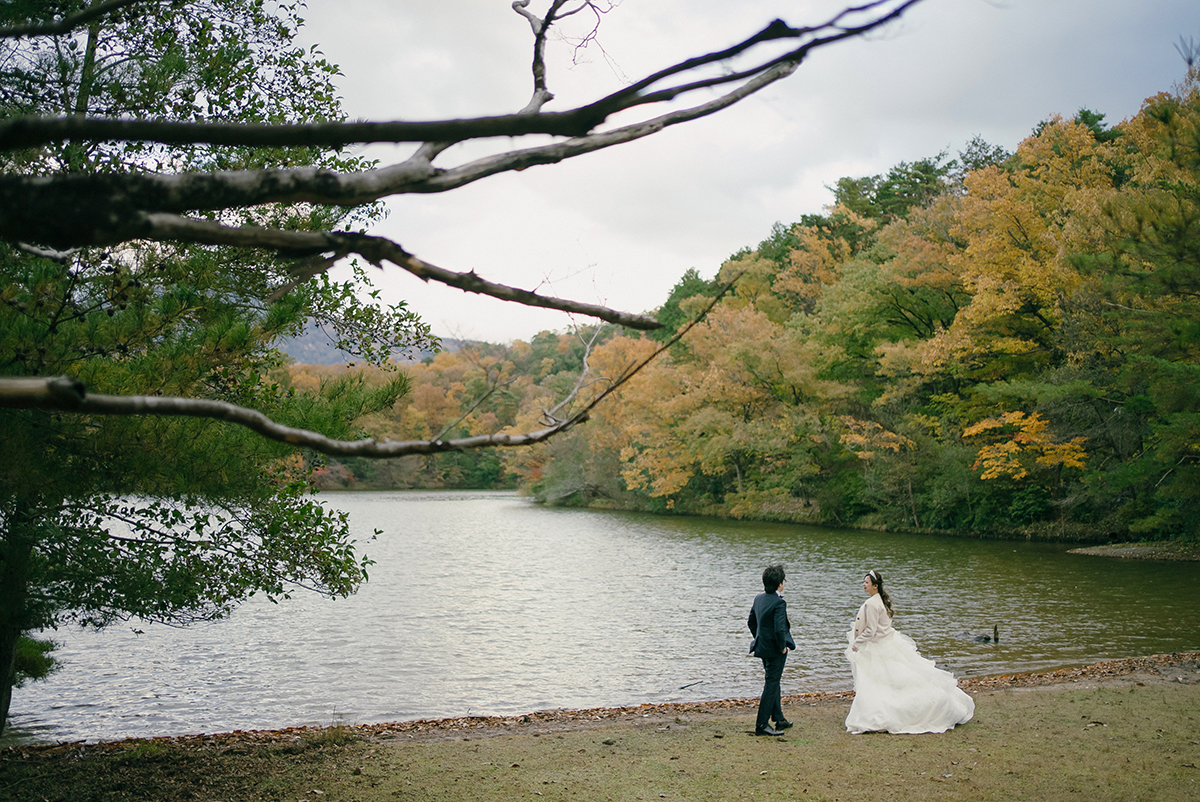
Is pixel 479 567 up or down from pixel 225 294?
down

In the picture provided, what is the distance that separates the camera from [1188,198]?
12.3 metres

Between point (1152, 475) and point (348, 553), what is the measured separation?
2282 cm

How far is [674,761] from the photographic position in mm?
6180

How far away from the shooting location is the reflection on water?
1011 cm

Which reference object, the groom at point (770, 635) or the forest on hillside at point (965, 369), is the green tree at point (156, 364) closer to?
the groom at point (770, 635)

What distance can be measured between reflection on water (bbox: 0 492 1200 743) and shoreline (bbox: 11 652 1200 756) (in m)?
1.00

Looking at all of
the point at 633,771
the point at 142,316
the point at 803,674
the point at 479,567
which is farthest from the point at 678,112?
the point at 479,567

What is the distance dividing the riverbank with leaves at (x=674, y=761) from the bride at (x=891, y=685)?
181 mm

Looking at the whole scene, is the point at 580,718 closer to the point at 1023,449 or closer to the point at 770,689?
the point at 770,689

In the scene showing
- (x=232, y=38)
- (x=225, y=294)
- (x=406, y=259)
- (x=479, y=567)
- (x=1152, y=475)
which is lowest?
(x=479, y=567)

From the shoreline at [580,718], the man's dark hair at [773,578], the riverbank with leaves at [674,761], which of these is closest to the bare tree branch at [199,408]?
the riverbank with leaves at [674,761]

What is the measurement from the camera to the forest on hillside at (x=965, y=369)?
16969mm

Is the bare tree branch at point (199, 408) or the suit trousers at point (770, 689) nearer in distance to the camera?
the bare tree branch at point (199, 408)

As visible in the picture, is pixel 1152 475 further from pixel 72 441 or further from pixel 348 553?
pixel 72 441
